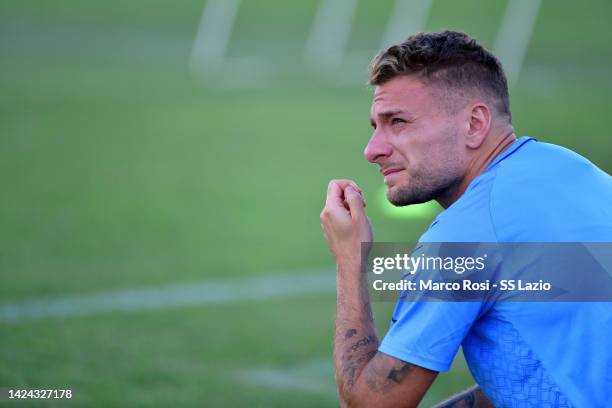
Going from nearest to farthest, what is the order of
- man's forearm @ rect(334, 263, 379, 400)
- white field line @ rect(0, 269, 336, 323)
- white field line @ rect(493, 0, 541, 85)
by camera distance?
1. man's forearm @ rect(334, 263, 379, 400)
2. white field line @ rect(0, 269, 336, 323)
3. white field line @ rect(493, 0, 541, 85)

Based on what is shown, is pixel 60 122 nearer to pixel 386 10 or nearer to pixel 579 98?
pixel 579 98

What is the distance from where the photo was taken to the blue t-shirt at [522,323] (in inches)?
112

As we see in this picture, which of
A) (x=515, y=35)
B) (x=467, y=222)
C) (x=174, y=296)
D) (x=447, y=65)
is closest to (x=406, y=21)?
(x=515, y=35)

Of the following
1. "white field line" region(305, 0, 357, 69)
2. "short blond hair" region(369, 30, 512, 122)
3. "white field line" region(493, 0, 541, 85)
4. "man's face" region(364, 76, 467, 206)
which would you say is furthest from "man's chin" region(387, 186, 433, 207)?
"white field line" region(305, 0, 357, 69)

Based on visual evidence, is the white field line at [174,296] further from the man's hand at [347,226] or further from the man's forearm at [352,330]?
the man's forearm at [352,330]

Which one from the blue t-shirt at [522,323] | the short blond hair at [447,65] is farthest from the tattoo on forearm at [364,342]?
the short blond hair at [447,65]

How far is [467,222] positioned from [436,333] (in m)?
0.36

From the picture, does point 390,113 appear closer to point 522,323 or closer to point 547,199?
point 547,199

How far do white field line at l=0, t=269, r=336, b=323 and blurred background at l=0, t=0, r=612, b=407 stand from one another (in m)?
0.03

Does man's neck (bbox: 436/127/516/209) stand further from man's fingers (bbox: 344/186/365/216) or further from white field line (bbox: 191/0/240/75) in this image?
white field line (bbox: 191/0/240/75)

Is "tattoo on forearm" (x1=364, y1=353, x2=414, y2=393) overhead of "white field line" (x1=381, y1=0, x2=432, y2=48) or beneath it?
beneath

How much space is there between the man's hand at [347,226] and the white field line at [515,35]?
18820 mm

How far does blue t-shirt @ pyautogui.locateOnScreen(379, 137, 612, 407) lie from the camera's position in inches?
112

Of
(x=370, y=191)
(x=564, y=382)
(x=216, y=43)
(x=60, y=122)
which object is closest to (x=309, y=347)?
(x=564, y=382)
